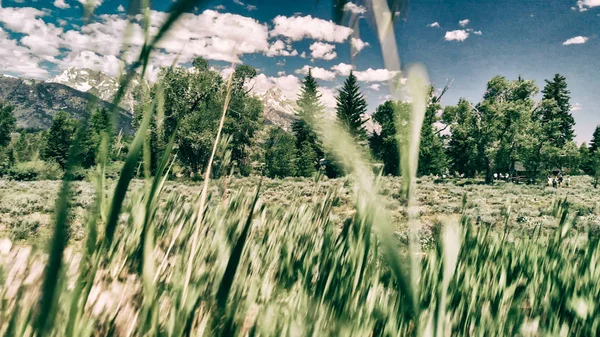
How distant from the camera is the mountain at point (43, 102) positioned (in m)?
0.30

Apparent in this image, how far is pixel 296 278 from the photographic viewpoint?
76cm

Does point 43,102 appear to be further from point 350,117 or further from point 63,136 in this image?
point 350,117

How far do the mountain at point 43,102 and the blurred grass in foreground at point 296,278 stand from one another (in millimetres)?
29

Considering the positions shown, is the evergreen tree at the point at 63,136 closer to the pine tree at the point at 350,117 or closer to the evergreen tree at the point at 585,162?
the pine tree at the point at 350,117

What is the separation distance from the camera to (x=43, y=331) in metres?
0.29

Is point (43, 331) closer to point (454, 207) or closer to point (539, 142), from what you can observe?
point (454, 207)

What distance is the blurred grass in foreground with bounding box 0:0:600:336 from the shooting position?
290mm

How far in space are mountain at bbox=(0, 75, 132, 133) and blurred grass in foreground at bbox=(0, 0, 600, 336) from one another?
0.03 m

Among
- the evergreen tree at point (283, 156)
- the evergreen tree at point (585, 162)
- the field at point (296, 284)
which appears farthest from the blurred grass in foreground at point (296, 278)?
the evergreen tree at point (585, 162)

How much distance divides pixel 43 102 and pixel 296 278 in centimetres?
63

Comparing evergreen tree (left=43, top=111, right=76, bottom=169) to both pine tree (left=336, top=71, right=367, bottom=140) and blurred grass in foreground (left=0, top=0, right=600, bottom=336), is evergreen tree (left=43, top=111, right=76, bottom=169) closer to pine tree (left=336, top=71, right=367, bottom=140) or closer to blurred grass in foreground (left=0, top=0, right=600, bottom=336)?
blurred grass in foreground (left=0, top=0, right=600, bottom=336)

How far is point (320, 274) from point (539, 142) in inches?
1622

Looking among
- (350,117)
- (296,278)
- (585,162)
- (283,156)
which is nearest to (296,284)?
(296,278)

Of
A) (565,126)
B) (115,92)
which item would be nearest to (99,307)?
(115,92)
